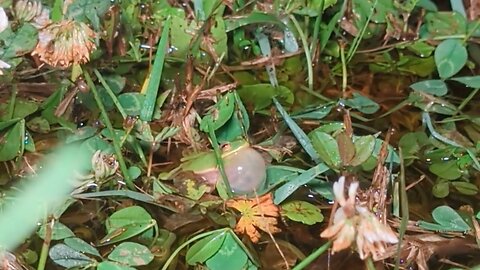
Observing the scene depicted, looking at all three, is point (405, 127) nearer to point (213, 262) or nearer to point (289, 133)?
point (289, 133)

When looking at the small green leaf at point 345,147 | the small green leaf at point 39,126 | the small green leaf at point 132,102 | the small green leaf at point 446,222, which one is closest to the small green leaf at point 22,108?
the small green leaf at point 39,126

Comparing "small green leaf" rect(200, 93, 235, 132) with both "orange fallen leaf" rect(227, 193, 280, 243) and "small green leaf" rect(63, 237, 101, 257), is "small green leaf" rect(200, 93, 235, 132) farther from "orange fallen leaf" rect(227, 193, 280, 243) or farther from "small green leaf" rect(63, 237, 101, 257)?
"small green leaf" rect(63, 237, 101, 257)

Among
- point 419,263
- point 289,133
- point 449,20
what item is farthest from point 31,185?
point 449,20

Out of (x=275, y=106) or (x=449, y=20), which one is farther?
(x=449, y=20)

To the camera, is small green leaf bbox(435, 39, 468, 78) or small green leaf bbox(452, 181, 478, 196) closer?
small green leaf bbox(452, 181, 478, 196)

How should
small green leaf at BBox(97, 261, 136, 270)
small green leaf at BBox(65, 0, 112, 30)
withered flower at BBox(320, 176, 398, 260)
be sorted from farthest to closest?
1. small green leaf at BBox(65, 0, 112, 30)
2. small green leaf at BBox(97, 261, 136, 270)
3. withered flower at BBox(320, 176, 398, 260)

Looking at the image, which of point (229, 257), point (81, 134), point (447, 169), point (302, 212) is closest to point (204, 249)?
point (229, 257)

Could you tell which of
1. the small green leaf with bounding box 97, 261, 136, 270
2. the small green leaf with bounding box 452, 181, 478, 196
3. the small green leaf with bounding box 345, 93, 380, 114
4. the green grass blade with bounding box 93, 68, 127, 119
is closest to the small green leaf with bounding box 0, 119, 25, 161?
the green grass blade with bounding box 93, 68, 127, 119
